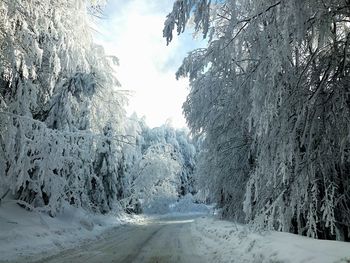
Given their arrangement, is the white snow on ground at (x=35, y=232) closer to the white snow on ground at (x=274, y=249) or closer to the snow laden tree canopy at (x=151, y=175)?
the white snow on ground at (x=274, y=249)

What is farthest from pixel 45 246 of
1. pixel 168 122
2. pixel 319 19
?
pixel 168 122

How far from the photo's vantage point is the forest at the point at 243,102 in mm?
6320

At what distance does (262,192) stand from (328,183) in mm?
1910

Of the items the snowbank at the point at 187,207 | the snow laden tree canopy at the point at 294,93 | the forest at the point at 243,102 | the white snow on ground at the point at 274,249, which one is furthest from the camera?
the snowbank at the point at 187,207

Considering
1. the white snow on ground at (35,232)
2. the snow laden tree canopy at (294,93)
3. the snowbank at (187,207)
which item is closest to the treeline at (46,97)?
the white snow on ground at (35,232)

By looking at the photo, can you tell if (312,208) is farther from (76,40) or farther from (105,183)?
(105,183)

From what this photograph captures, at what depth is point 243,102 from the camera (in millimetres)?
8273

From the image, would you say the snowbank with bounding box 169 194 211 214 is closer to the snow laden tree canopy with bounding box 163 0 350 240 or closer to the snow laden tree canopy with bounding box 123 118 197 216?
the snow laden tree canopy with bounding box 123 118 197 216

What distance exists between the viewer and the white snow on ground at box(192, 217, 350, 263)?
570 cm

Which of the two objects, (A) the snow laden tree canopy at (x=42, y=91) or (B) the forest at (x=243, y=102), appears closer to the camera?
(B) the forest at (x=243, y=102)

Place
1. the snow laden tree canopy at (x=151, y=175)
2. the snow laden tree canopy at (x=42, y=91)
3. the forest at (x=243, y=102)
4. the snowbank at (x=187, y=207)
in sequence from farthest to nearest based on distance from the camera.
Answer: the snowbank at (x=187, y=207) < the snow laden tree canopy at (x=151, y=175) < the snow laden tree canopy at (x=42, y=91) < the forest at (x=243, y=102)

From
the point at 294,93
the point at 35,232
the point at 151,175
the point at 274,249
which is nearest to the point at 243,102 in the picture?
the point at 294,93

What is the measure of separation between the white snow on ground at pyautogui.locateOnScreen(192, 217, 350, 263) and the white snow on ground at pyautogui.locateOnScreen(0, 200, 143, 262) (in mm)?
4608

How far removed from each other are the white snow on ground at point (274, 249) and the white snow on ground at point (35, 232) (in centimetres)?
461
